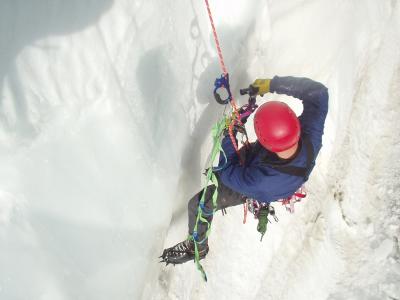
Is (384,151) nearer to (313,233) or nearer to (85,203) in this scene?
(313,233)

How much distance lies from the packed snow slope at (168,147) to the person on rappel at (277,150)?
58 cm

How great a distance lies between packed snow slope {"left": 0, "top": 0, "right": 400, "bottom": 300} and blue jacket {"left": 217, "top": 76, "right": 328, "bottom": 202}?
664mm

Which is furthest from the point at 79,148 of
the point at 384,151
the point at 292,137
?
the point at 384,151

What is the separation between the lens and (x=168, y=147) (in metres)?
3.00

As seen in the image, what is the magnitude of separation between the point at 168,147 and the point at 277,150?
113 centimetres

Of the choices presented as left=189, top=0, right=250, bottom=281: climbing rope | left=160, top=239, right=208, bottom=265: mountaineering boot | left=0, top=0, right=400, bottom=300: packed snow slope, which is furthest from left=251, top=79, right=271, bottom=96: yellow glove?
left=160, top=239, right=208, bottom=265: mountaineering boot

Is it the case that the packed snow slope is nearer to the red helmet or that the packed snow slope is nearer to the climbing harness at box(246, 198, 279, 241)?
the climbing harness at box(246, 198, 279, 241)

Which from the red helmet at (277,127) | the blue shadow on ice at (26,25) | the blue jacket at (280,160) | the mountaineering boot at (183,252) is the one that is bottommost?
the mountaineering boot at (183,252)

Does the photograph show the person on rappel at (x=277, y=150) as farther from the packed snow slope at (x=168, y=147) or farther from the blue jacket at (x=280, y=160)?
the packed snow slope at (x=168, y=147)

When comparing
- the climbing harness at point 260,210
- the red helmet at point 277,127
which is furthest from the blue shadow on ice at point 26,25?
the climbing harness at point 260,210

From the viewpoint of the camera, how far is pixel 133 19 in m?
2.56

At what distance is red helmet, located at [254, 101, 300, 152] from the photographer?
196cm

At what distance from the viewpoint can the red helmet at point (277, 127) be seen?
1.96 metres

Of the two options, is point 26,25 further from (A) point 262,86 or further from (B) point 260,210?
(B) point 260,210
